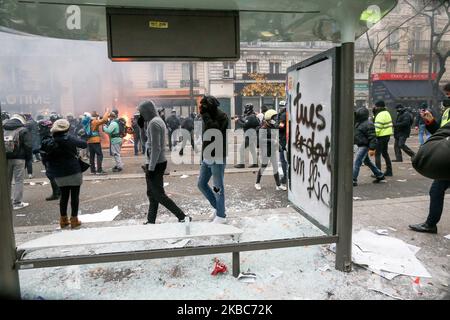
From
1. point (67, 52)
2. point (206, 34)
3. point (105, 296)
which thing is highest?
point (67, 52)

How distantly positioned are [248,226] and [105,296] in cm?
203

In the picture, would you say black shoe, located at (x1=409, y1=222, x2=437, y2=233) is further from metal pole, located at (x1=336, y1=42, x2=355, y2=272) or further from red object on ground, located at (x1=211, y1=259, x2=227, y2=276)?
red object on ground, located at (x1=211, y1=259, x2=227, y2=276)

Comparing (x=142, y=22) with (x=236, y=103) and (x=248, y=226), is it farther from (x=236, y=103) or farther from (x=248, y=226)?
(x=236, y=103)

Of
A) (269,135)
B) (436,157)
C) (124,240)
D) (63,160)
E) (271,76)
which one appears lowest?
(124,240)

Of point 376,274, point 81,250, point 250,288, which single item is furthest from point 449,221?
point 81,250

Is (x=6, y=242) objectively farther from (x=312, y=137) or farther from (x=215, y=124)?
(x=312, y=137)

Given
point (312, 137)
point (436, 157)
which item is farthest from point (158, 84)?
point (436, 157)

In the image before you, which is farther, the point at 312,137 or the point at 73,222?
the point at 73,222

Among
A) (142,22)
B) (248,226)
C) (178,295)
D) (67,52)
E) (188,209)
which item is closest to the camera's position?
(178,295)

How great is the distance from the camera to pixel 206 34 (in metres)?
2.97

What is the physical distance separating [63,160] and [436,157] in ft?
13.8

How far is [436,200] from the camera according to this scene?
3.84 meters

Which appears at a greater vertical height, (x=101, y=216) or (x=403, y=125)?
(x=403, y=125)

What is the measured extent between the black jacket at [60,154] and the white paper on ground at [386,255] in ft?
11.9
